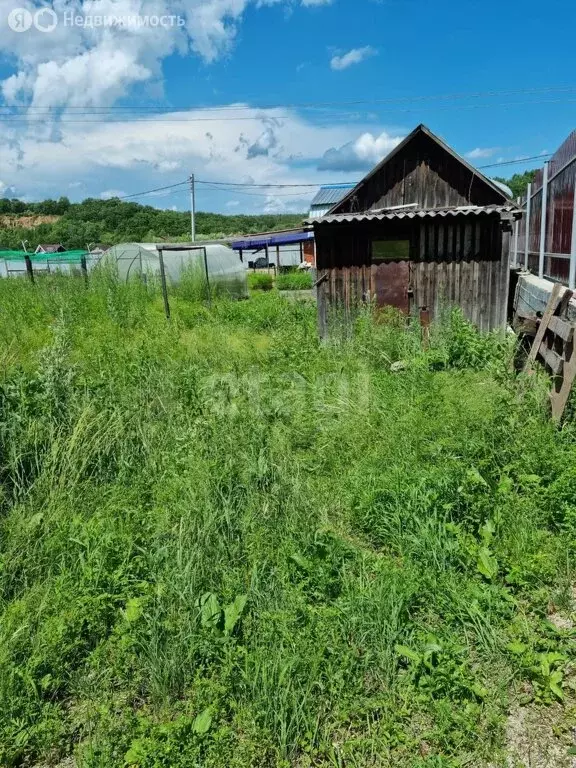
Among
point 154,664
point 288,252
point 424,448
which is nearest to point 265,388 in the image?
point 424,448

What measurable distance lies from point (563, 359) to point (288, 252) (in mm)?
46663

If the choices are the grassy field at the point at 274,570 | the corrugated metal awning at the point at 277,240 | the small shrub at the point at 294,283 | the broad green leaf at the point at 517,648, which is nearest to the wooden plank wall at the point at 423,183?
the grassy field at the point at 274,570

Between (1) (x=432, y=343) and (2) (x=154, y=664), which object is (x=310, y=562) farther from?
(1) (x=432, y=343)

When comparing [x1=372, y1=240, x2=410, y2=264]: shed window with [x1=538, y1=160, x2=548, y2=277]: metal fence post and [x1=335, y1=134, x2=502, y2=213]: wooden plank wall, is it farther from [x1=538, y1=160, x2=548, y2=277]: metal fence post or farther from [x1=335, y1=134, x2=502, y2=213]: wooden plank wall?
[x1=538, y1=160, x2=548, y2=277]: metal fence post

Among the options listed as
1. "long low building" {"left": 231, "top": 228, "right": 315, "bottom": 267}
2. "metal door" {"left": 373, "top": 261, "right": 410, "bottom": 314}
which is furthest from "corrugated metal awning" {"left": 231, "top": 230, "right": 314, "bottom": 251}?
"metal door" {"left": 373, "top": 261, "right": 410, "bottom": 314}

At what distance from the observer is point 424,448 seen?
4.63 metres

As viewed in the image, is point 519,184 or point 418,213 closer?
point 418,213

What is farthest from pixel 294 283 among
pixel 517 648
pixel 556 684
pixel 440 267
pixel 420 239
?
pixel 556 684

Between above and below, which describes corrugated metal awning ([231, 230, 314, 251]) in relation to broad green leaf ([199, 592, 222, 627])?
above

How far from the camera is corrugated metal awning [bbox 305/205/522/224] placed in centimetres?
919

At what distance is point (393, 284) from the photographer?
10.1m

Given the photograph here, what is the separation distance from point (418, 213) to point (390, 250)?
35.4 inches

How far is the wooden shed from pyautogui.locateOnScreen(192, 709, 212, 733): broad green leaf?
8524 millimetres

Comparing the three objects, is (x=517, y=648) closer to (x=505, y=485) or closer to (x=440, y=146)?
(x=505, y=485)
